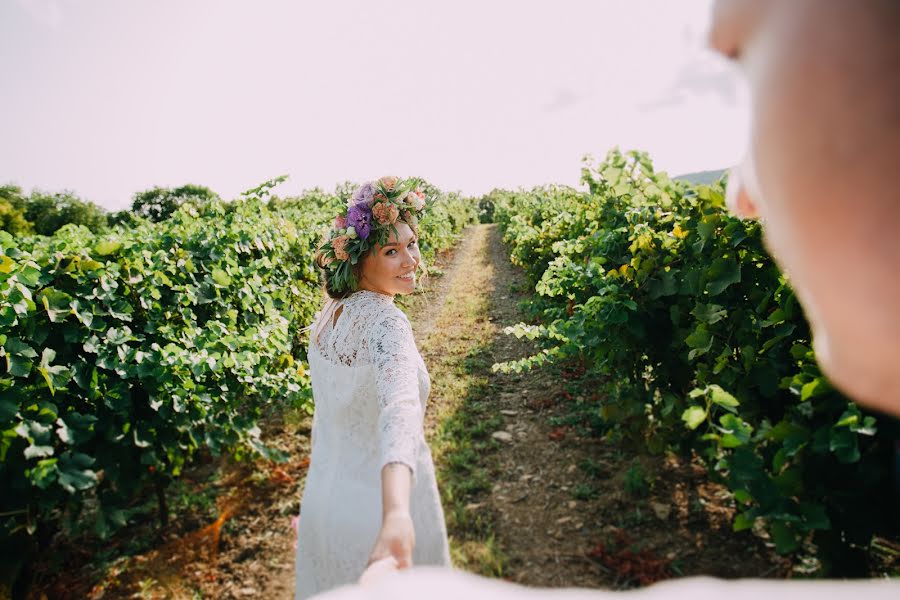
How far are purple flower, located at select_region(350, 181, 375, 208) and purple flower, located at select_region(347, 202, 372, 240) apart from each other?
28mm

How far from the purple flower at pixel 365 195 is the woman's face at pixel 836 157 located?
2.06 m

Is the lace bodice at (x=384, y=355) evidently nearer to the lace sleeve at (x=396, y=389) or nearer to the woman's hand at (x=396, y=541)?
the lace sleeve at (x=396, y=389)

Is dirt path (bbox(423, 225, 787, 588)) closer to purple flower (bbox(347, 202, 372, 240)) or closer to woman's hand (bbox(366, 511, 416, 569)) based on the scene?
woman's hand (bbox(366, 511, 416, 569))

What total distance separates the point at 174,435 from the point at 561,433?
140 inches

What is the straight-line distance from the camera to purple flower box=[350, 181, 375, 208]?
7.84 ft

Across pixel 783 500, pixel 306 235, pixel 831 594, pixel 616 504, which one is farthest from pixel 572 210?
pixel 831 594

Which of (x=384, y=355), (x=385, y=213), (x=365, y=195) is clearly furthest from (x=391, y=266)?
(x=384, y=355)

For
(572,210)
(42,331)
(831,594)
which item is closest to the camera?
(831,594)

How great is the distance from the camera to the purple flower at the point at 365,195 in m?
2.39

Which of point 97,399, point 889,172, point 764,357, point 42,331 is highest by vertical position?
point 42,331

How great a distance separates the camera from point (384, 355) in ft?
5.87

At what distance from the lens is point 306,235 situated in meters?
7.38

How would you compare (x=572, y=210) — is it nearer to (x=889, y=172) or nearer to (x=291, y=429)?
(x=291, y=429)

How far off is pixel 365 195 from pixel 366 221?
0.60 feet
